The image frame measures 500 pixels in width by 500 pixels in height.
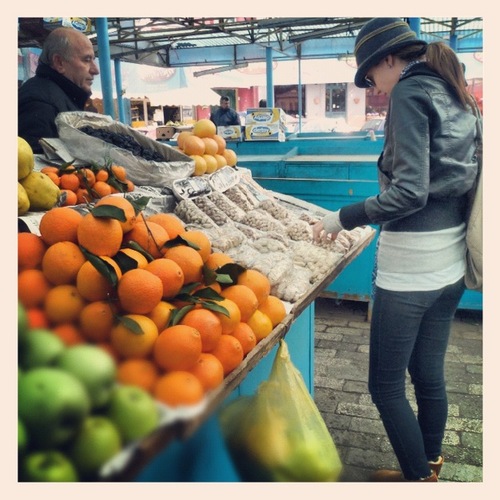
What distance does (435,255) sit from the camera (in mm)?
1594

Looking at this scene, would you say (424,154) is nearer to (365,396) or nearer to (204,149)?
(204,149)

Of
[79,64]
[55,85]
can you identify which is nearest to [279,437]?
[55,85]

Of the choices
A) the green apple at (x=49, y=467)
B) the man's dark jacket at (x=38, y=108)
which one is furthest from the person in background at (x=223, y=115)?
the green apple at (x=49, y=467)

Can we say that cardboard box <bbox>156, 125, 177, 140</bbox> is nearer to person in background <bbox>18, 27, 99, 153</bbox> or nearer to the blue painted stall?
the blue painted stall

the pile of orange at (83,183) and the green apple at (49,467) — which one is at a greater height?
the pile of orange at (83,183)

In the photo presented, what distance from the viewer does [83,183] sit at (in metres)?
1.80

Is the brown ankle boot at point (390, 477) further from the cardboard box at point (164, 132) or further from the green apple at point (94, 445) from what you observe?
the cardboard box at point (164, 132)

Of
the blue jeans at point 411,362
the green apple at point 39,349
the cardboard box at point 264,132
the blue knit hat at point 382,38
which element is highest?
the blue knit hat at point 382,38

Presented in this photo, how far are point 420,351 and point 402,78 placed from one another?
939mm

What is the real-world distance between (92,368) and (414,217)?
1.12 meters

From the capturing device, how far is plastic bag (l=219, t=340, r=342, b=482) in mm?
1088

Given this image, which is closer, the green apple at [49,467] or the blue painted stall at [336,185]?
the green apple at [49,467]

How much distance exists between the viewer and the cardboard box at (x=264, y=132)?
17.8 ft

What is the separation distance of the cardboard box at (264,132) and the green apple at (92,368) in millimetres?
4783
